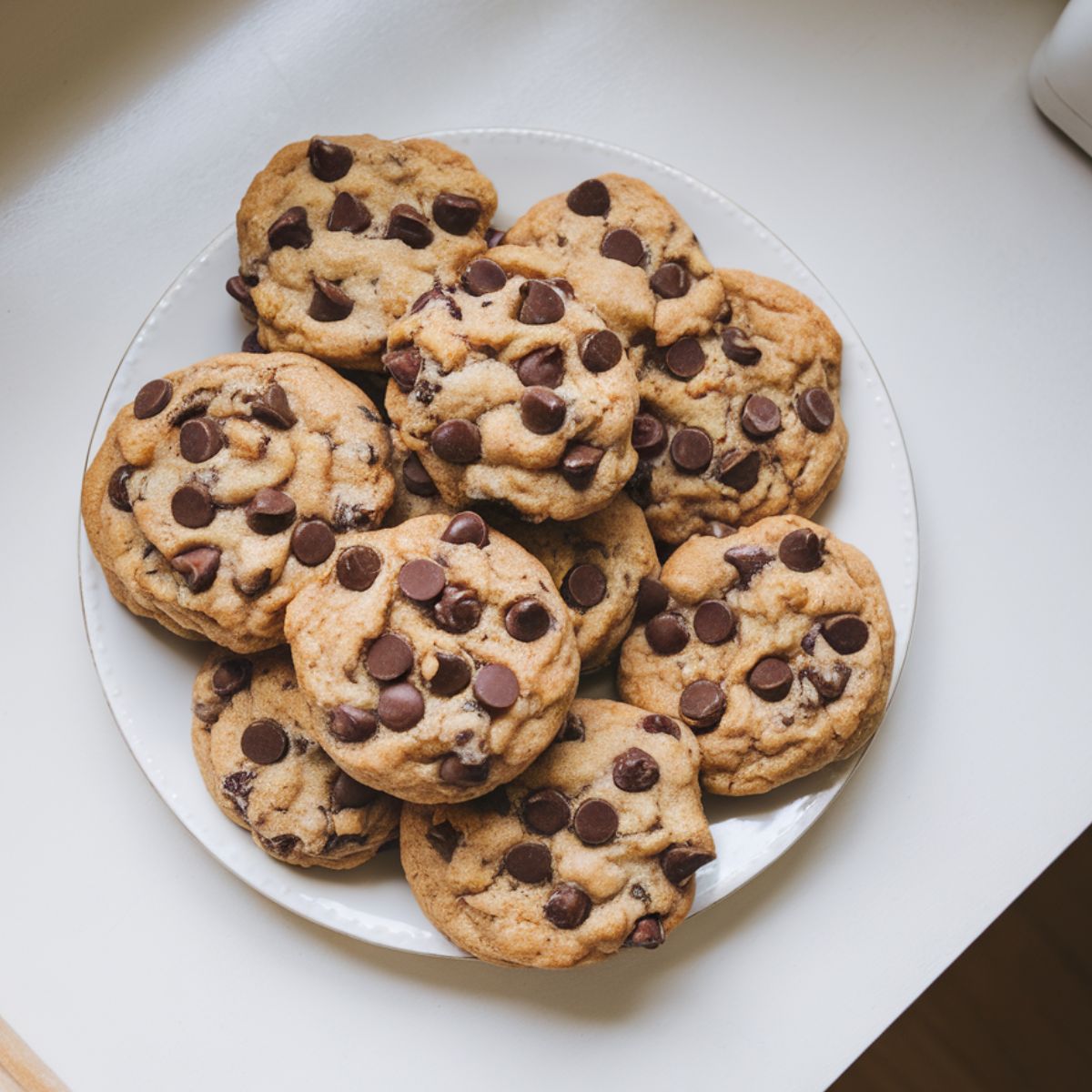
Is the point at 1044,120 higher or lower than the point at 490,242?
higher

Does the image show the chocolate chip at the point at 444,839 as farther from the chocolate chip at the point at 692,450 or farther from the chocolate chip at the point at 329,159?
the chocolate chip at the point at 329,159

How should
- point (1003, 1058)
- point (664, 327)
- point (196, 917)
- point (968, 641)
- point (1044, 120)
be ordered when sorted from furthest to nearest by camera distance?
point (1003, 1058), point (1044, 120), point (968, 641), point (196, 917), point (664, 327)

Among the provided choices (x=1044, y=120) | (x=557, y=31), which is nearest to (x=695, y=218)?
(x=557, y=31)

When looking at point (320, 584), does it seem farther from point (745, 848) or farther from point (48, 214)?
point (48, 214)

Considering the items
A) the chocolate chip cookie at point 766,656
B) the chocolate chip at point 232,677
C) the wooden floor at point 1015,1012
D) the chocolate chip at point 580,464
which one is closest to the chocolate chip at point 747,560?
the chocolate chip cookie at point 766,656

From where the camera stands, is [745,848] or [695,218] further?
[695,218]

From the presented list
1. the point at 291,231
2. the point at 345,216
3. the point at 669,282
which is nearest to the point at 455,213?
the point at 345,216
